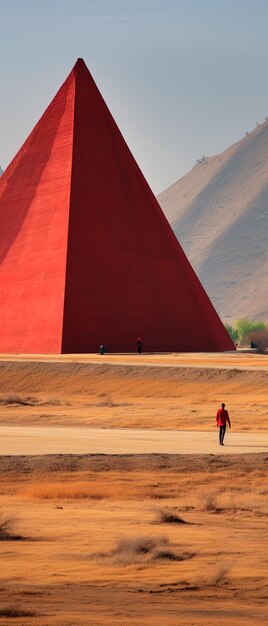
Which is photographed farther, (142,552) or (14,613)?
(142,552)

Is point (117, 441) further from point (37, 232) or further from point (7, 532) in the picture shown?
point (37, 232)

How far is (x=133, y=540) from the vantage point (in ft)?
41.2

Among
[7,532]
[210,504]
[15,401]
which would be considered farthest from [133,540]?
[15,401]

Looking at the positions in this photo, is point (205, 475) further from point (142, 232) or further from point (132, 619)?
point (142, 232)

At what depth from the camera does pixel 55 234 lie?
180 feet

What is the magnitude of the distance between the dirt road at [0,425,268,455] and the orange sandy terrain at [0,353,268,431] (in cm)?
221

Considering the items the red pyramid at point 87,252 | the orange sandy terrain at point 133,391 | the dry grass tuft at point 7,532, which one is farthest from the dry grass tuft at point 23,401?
the dry grass tuft at point 7,532

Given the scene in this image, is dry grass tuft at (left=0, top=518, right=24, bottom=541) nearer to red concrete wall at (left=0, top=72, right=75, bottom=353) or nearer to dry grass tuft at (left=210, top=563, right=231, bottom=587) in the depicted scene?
dry grass tuft at (left=210, top=563, right=231, bottom=587)

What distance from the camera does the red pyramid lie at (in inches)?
2094

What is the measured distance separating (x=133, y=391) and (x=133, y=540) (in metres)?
27.3

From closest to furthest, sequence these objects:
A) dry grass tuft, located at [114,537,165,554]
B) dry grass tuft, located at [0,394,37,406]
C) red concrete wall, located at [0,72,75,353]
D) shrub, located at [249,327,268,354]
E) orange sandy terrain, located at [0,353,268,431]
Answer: dry grass tuft, located at [114,537,165,554]
orange sandy terrain, located at [0,353,268,431]
dry grass tuft, located at [0,394,37,406]
red concrete wall, located at [0,72,75,353]
shrub, located at [249,327,268,354]

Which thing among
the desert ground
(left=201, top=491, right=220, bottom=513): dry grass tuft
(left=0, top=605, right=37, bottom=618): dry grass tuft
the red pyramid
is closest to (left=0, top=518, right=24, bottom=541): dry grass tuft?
the desert ground

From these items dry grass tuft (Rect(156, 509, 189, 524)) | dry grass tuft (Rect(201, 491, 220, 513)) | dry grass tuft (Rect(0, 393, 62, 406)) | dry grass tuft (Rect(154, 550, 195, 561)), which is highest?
dry grass tuft (Rect(0, 393, 62, 406))

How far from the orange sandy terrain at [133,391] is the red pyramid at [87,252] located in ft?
19.5
